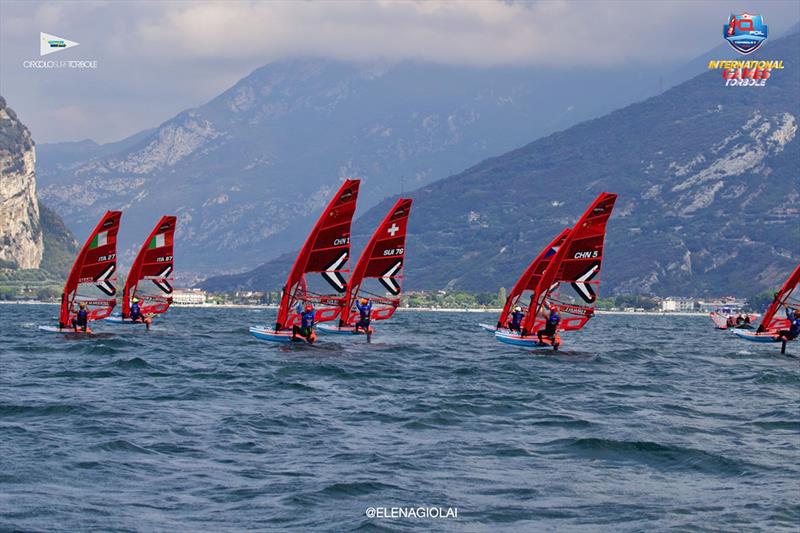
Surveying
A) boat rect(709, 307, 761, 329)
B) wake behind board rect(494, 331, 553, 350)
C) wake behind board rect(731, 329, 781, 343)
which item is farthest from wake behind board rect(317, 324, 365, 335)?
boat rect(709, 307, 761, 329)

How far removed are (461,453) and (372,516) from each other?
6599mm

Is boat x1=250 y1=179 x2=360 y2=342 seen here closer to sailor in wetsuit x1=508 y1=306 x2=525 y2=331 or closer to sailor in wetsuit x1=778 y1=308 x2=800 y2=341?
sailor in wetsuit x1=508 y1=306 x2=525 y2=331

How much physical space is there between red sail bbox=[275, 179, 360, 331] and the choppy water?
1017 centimetres

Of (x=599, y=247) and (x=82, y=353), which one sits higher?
(x=599, y=247)

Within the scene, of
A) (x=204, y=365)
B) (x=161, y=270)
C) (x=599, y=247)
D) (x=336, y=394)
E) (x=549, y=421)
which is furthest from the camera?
(x=161, y=270)

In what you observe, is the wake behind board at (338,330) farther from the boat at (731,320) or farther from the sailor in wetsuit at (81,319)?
the boat at (731,320)

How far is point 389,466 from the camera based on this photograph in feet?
90.8

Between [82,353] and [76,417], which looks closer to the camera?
[76,417]

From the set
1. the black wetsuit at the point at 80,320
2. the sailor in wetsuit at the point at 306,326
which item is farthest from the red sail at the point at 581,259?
the black wetsuit at the point at 80,320

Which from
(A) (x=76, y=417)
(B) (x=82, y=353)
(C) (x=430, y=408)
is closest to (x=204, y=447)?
(A) (x=76, y=417)

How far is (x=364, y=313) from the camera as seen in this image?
65812 millimetres

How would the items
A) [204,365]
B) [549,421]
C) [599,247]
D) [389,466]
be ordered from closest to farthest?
[389,466] < [549,421] < [204,365] < [599,247]

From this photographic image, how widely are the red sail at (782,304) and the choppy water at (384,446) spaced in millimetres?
18985

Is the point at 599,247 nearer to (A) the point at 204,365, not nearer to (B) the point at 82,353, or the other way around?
(A) the point at 204,365
